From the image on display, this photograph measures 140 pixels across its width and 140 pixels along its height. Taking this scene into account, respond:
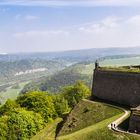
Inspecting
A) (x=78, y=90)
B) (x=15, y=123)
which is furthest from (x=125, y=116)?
(x=78, y=90)

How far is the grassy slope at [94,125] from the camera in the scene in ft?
140

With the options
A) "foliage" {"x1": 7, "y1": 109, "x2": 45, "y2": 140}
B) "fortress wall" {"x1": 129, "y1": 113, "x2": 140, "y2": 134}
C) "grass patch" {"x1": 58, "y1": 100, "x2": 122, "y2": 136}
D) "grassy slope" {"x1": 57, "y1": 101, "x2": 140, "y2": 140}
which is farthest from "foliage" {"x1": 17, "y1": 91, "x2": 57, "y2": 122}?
"fortress wall" {"x1": 129, "y1": 113, "x2": 140, "y2": 134}

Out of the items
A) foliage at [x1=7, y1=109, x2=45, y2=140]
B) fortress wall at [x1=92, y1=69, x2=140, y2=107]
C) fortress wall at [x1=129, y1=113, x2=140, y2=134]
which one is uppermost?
fortress wall at [x1=92, y1=69, x2=140, y2=107]

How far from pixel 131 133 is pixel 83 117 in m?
16.9

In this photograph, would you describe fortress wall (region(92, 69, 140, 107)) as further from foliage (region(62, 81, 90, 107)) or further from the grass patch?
foliage (region(62, 81, 90, 107))

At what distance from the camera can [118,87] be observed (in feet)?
193

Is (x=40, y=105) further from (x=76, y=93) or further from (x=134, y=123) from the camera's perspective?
(x=134, y=123)

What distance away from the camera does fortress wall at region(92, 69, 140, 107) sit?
54.1 m

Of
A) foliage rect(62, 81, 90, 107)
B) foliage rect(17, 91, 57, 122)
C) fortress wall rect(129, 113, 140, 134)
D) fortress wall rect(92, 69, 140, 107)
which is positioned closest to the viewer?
fortress wall rect(129, 113, 140, 134)

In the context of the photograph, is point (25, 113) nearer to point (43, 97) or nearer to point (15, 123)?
point (15, 123)

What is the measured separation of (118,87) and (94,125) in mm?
11368

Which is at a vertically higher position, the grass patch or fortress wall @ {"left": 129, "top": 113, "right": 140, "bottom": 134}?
fortress wall @ {"left": 129, "top": 113, "right": 140, "bottom": 134}

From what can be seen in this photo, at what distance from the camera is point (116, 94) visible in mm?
59062

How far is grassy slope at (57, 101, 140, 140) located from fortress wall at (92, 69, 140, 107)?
10.5 feet
